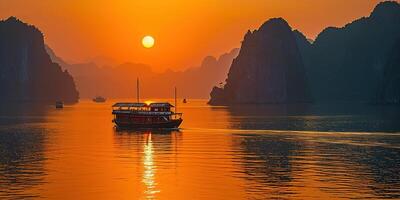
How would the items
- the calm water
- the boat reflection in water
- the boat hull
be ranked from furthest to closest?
the boat hull → the boat reflection in water → the calm water

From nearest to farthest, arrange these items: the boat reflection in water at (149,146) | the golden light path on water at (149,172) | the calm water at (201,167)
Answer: the calm water at (201,167)
the golden light path on water at (149,172)
the boat reflection in water at (149,146)

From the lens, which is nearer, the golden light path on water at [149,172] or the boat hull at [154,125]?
the golden light path on water at [149,172]

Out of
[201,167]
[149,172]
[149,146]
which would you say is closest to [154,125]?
[149,146]

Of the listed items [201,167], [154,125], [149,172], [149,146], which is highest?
[154,125]

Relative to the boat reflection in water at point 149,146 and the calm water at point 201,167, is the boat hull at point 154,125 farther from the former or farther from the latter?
the calm water at point 201,167

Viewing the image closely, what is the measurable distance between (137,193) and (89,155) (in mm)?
28938

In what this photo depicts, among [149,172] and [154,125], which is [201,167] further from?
[154,125]

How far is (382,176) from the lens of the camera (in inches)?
2154

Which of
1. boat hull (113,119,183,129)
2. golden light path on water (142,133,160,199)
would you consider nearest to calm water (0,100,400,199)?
golden light path on water (142,133,160,199)

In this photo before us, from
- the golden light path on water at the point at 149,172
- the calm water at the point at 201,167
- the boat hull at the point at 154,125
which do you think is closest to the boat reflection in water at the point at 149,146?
the golden light path on water at the point at 149,172

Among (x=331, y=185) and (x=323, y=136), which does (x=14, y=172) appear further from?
(x=323, y=136)

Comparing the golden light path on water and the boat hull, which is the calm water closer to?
the golden light path on water

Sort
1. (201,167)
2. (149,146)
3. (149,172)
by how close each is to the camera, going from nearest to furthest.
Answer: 1. (149,172)
2. (201,167)
3. (149,146)

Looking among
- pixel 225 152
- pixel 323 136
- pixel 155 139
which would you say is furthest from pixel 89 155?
pixel 323 136
